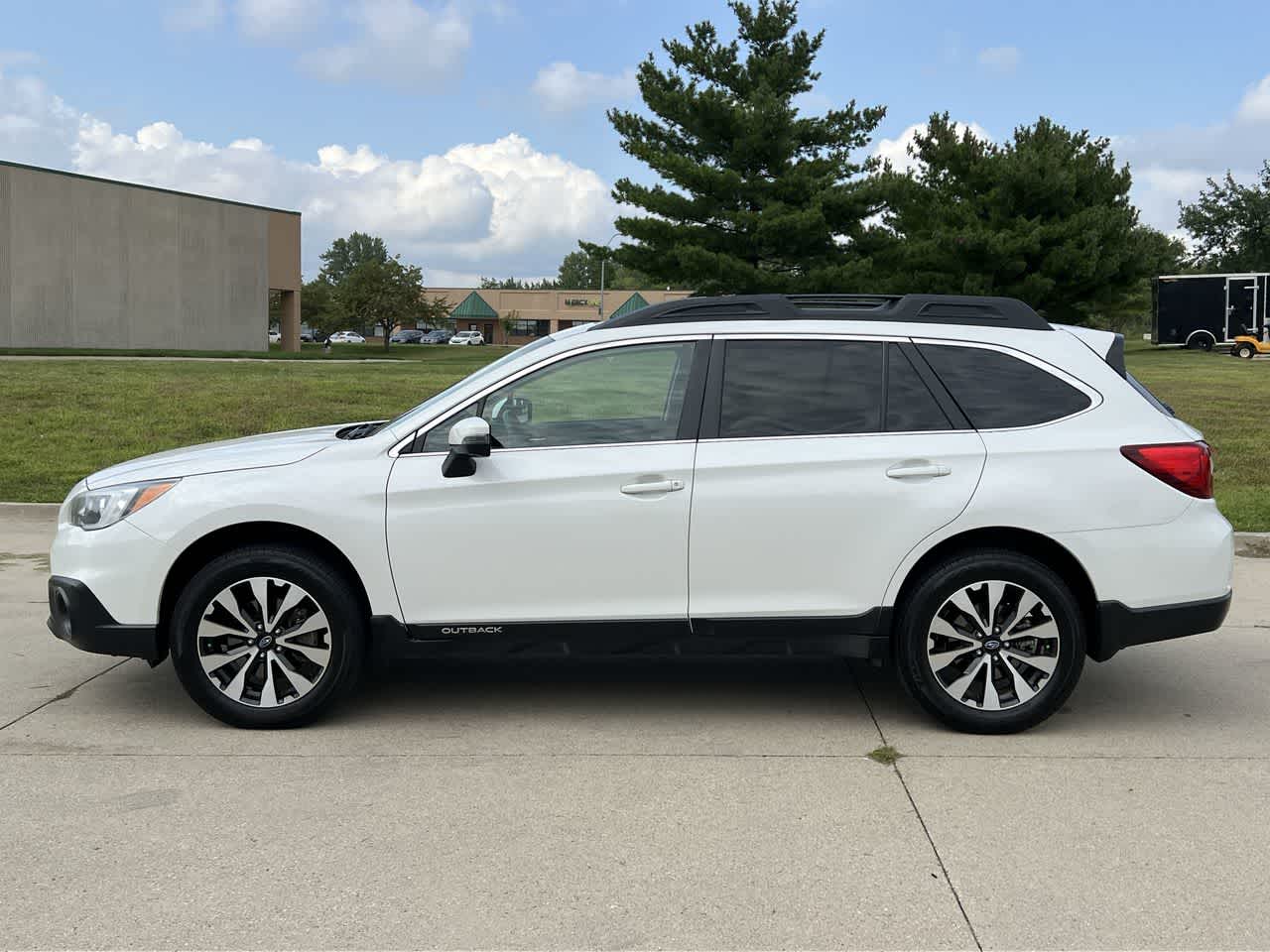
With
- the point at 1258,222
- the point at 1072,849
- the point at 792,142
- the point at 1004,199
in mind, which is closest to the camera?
the point at 1072,849

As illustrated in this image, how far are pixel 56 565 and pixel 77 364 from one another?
24.2 meters

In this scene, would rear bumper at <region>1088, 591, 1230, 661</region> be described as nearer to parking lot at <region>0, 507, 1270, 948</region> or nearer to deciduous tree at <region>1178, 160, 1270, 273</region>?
parking lot at <region>0, 507, 1270, 948</region>

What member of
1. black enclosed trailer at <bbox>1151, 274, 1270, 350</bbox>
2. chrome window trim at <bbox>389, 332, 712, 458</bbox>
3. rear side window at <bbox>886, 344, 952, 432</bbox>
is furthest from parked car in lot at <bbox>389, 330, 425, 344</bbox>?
rear side window at <bbox>886, 344, 952, 432</bbox>

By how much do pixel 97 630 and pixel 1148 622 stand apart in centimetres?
441

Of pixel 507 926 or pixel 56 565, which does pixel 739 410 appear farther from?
pixel 56 565

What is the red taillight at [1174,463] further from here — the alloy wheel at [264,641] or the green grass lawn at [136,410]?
the green grass lawn at [136,410]

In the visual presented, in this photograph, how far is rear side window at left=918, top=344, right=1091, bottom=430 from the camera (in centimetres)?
553

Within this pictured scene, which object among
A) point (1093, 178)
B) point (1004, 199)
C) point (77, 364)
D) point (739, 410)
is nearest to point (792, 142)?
point (1004, 199)

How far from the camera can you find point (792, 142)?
4222 cm

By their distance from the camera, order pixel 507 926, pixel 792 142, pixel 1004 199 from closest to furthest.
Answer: pixel 507 926 < pixel 792 142 < pixel 1004 199

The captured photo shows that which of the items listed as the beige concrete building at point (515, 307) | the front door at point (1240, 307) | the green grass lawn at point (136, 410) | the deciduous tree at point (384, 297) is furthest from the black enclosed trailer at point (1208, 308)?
the beige concrete building at point (515, 307)

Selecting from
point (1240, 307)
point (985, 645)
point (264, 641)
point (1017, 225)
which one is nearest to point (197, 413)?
point (264, 641)

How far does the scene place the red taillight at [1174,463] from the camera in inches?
213

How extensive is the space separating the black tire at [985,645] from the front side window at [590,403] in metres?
1.26
